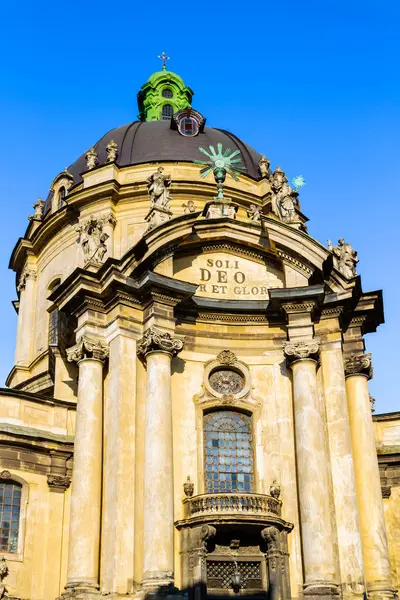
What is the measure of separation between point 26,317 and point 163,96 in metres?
17.9

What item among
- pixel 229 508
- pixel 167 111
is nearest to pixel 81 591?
pixel 229 508

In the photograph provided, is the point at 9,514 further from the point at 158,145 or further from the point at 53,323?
the point at 158,145

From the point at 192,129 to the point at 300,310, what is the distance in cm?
1623

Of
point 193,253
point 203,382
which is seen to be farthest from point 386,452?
point 193,253

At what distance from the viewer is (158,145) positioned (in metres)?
35.7

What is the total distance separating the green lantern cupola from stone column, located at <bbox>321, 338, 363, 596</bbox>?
1004 inches

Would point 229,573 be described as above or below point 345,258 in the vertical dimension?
below

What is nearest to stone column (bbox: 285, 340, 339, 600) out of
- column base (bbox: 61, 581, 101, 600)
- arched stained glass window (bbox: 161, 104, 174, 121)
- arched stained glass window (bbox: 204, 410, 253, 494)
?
arched stained glass window (bbox: 204, 410, 253, 494)

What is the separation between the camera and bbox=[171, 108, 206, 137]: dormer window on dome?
37531 millimetres

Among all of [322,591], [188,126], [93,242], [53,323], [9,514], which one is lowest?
[322,591]

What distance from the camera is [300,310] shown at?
24156 millimetres

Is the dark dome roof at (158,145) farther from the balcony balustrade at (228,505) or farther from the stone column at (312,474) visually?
the balcony balustrade at (228,505)

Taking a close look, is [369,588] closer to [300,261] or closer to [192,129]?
[300,261]

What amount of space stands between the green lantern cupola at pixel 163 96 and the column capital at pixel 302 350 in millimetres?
25388
